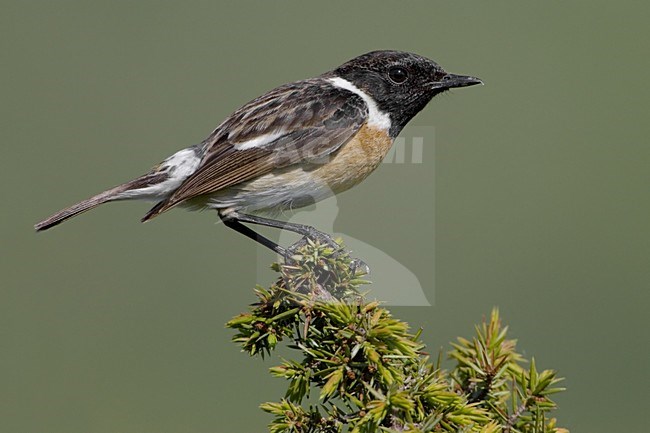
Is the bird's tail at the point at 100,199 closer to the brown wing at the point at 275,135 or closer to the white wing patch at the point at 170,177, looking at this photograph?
the white wing patch at the point at 170,177

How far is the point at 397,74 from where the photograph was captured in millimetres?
5117

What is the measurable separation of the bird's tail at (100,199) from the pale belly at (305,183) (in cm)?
31

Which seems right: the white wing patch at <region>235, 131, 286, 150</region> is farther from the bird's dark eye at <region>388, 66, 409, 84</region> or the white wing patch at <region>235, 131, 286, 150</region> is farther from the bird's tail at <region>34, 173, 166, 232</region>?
the bird's dark eye at <region>388, 66, 409, 84</region>

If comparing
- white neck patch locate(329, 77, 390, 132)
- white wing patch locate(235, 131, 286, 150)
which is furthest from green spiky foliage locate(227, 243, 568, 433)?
white neck patch locate(329, 77, 390, 132)

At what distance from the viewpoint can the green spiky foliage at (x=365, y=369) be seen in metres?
2.89

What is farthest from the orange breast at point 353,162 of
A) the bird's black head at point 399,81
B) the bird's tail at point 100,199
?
the bird's tail at point 100,199

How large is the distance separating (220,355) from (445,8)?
665 centimetres

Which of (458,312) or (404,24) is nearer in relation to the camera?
(458,312)

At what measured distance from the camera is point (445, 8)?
39.5 ft

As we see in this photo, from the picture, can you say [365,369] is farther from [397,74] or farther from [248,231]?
[397,74]

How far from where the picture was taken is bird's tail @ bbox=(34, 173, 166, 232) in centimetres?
479

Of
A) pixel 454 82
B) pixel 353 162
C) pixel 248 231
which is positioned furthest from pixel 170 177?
pixel 454 82

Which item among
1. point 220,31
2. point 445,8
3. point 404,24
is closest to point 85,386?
point 220,31

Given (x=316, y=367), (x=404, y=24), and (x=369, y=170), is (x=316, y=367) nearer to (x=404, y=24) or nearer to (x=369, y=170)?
(x=369, y=170)
